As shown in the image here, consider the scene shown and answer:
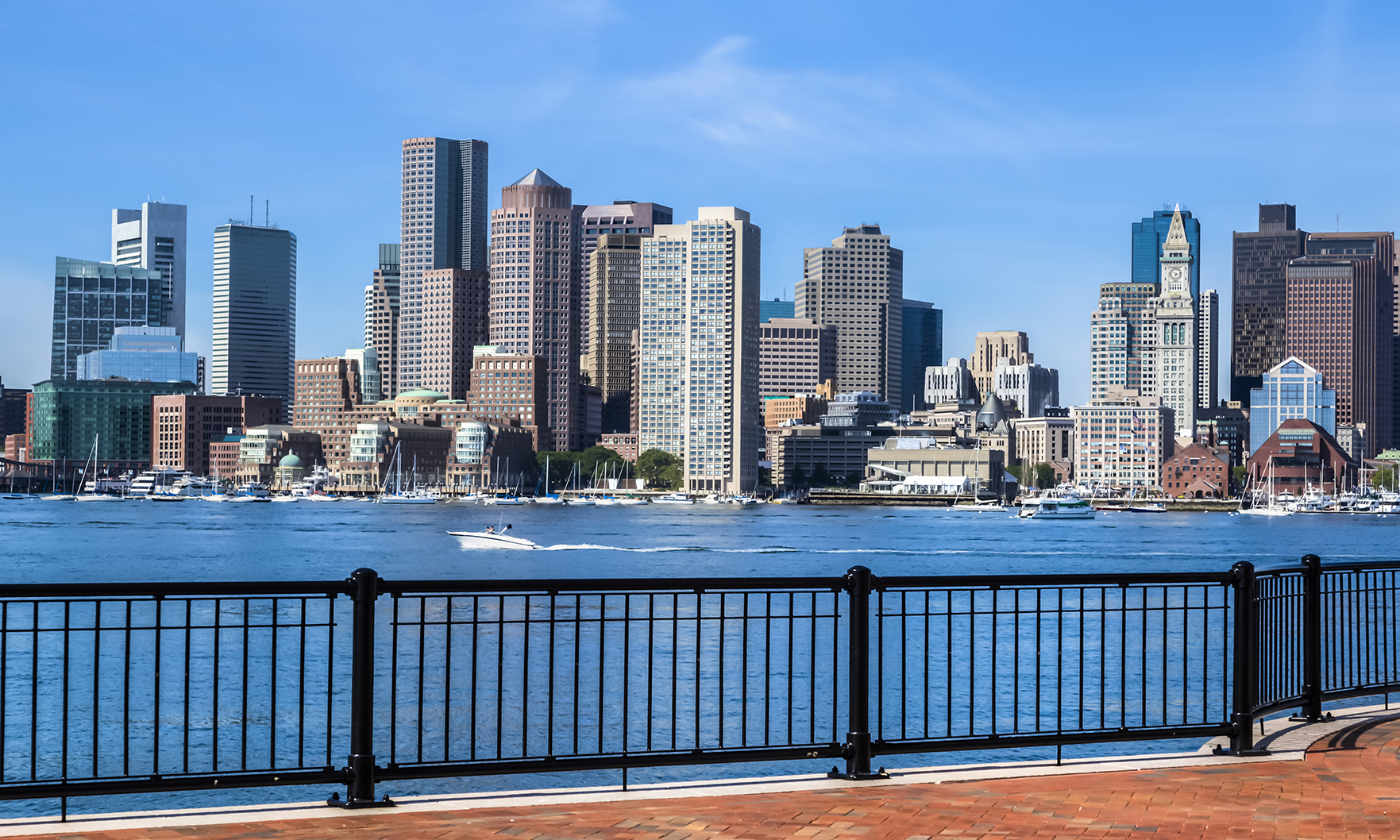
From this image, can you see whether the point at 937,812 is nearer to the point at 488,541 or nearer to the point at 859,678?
the point at 859,678

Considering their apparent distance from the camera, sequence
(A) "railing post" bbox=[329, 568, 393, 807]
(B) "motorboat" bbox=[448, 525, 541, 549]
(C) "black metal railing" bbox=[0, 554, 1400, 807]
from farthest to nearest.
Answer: (B) "motorboat" bbox=[448, 525, 541, 549]
(C) "black metal railing" bbox=[0, 554, 1400, 807]
(A) "railing post" bbox=[329, 568, 393, 807]

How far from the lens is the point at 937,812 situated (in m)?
8.99

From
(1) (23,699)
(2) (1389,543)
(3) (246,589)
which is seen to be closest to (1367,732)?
(3) (246,589)

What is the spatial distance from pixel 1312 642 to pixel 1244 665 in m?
1.45

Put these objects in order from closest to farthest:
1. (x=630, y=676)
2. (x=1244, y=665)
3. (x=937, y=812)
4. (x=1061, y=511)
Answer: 1. (x=937, y=812)
2. (x=1244, y=665)
3. (x=630, y=676)
4. (x=1061, y=511)

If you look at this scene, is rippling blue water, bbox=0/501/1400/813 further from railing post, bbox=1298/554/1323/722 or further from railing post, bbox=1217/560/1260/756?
railing post, bbox=1217/560/1260/756

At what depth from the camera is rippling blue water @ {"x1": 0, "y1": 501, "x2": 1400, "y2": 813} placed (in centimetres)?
7019

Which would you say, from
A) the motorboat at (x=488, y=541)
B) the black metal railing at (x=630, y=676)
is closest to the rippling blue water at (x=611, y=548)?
the motorboat at (x=488, y=541)

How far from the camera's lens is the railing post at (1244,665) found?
35.8 feet

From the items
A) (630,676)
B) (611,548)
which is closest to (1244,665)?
(630,676)

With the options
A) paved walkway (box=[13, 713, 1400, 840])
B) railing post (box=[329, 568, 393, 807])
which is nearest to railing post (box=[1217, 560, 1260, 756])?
paved walkway (box=[13, 713, 1400, 840])

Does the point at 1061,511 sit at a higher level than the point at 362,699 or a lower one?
lower

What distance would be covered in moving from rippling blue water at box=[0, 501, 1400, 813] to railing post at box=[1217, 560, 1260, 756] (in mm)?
6623

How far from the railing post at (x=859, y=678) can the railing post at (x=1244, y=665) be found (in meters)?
2.77
